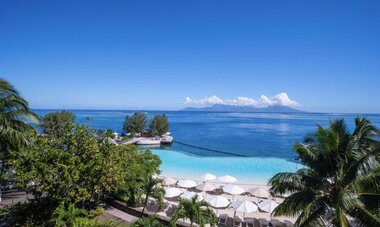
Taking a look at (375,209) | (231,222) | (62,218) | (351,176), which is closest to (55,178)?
(62,218)

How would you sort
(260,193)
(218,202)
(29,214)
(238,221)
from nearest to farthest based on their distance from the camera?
(29,214) < (238,221) < (218,202) < (260,193)

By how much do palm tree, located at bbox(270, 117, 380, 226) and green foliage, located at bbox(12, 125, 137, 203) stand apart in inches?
285

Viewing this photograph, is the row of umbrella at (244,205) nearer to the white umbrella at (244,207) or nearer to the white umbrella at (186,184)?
the white umbrella at (244,207)

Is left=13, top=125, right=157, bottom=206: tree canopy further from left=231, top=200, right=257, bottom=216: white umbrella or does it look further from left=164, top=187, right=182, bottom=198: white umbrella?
left=231, top=200, right=257, bottom=216: white umbrella

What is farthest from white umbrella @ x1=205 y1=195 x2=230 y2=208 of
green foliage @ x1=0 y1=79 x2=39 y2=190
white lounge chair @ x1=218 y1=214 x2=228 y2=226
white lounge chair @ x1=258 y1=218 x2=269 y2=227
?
green foliage @ x1=0 y1=79 x2=39 y2=190

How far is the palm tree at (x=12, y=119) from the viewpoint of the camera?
11.2m

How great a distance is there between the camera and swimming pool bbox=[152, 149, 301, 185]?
27186 millimetres

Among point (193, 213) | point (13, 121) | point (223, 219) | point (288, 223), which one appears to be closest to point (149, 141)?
point (223, 219)

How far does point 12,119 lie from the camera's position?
38.7 feet

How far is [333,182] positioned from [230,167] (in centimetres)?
2331

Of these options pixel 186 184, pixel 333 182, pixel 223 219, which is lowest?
pixel 223 219

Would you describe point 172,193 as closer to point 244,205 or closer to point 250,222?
point 244,205

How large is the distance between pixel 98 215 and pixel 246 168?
20903mm

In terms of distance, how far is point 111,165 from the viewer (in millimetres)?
11797
